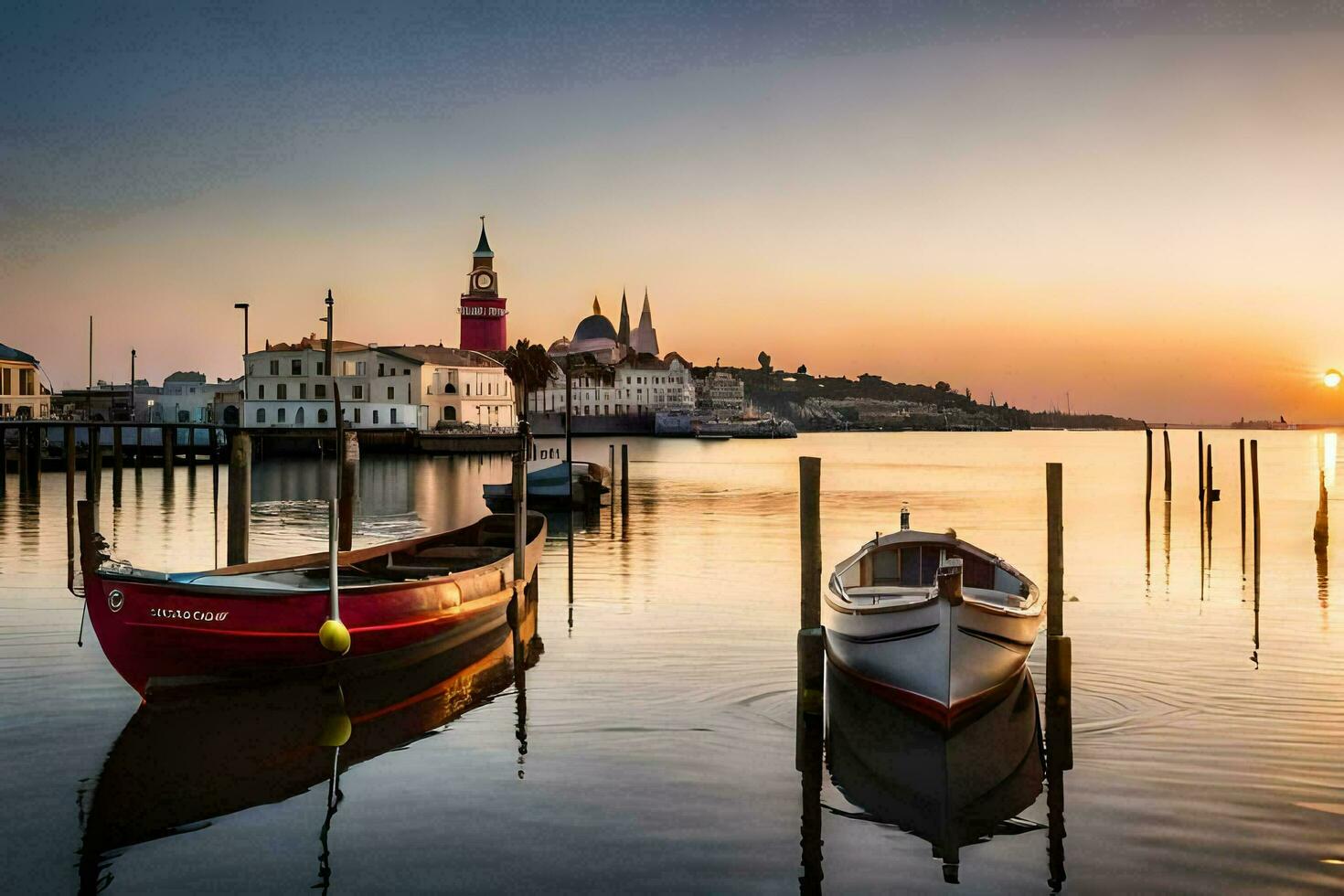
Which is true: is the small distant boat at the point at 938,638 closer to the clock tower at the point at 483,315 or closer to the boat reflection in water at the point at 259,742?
the boat reflection in water at the point at 259,742

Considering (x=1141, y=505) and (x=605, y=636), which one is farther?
(x=1141, y=505)

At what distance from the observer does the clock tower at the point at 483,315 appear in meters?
183

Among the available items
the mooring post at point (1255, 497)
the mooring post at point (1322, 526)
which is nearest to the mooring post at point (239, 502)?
the mooring post at point (1255, 497)

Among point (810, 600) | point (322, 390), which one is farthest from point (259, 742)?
point (322, 390)

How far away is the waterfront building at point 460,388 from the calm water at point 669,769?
3470 inches

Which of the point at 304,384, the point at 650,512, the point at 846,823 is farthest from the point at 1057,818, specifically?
the point at 304,384

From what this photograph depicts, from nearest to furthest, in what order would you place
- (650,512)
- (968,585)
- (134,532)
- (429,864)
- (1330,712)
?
1. (429,864)
2. (1330,712)
3. (968,585)
4. (134,532)
5. (650,512)

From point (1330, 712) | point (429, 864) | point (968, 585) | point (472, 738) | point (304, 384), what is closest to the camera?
point (429, 864)

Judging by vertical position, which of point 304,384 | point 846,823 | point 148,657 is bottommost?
point 846,823

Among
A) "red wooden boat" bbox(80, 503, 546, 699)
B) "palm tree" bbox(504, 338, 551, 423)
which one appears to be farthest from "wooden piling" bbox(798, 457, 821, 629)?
"palm tree" bbox(504, 338, 551, 423)

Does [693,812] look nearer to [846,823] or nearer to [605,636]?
[846,823]

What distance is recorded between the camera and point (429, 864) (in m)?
10.5

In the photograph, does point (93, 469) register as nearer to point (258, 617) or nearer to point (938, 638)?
point (258, 617)

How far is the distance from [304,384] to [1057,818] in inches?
4063
